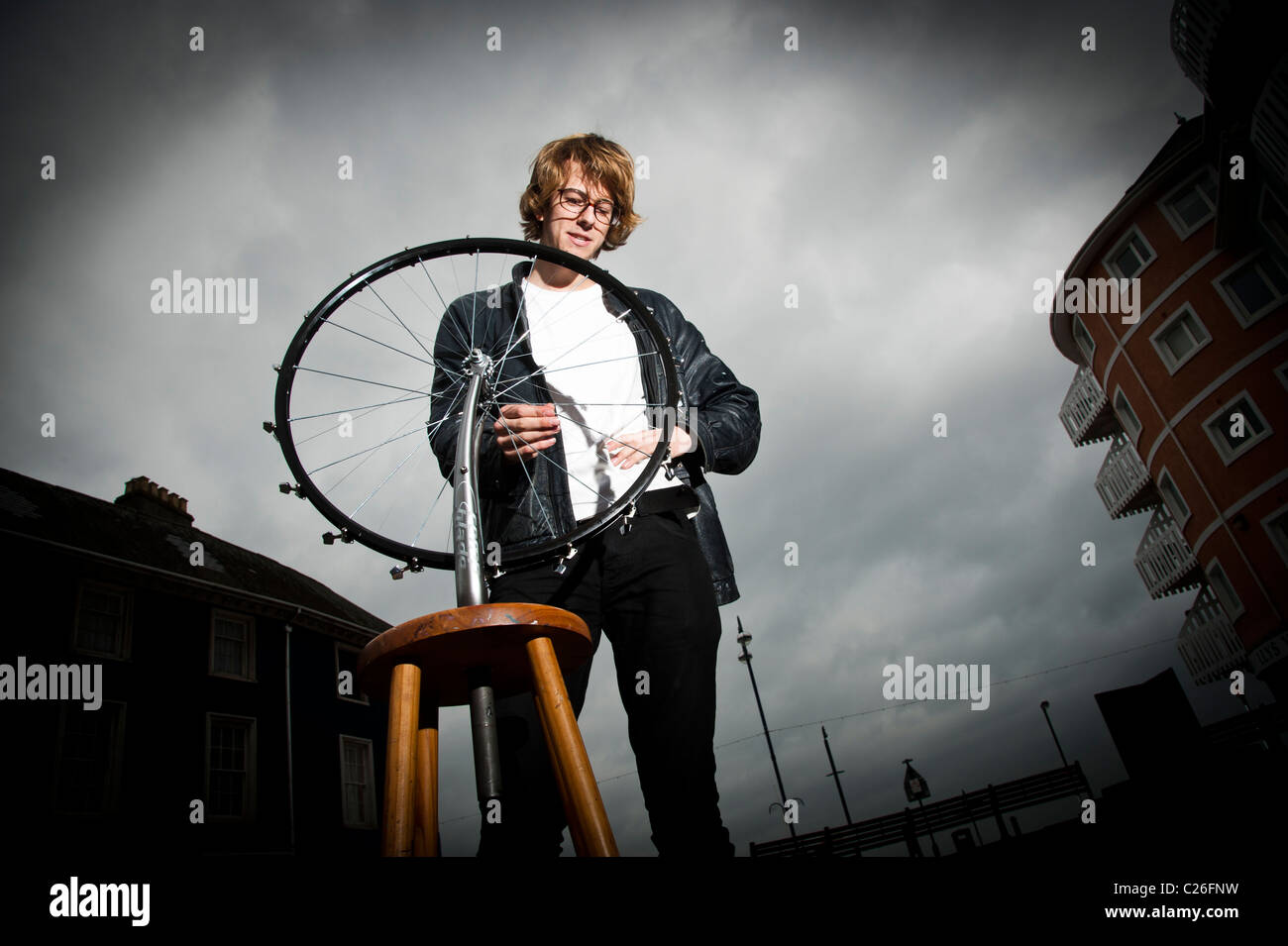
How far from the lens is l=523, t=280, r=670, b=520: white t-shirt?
222cm

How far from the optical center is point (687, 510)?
7.11 feet

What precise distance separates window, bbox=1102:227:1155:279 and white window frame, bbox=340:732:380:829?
2618 cm

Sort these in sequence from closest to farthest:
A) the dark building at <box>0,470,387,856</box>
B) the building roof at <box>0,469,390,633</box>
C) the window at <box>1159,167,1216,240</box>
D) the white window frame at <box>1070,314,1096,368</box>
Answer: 1. the dark building at <box>0,470,387,856</box>
2. the building roof at <box>0,469,390,633</box>
3. the window at <box>1159,167,1216,240</box>
4. the white window frame at <box>1070,314,1096,368</box>

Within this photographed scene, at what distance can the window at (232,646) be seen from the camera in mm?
15586

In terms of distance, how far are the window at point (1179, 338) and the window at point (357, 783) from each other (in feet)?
82.3

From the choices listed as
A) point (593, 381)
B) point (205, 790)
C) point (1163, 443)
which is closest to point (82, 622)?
point (205, 790)

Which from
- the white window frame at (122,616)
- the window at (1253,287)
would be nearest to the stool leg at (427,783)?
the white window frame at (122,616)

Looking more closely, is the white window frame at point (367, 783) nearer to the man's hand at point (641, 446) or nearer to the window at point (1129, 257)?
the man's hand at point (641, 446)

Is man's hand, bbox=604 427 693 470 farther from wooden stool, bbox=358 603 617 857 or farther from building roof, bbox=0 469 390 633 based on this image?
building roof, bbox=0 469 390 633

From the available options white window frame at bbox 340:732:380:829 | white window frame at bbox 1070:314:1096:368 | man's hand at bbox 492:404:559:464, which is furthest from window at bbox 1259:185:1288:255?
white window frame at bbox 340:732:380:829

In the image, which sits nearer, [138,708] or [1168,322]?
[138,708]
